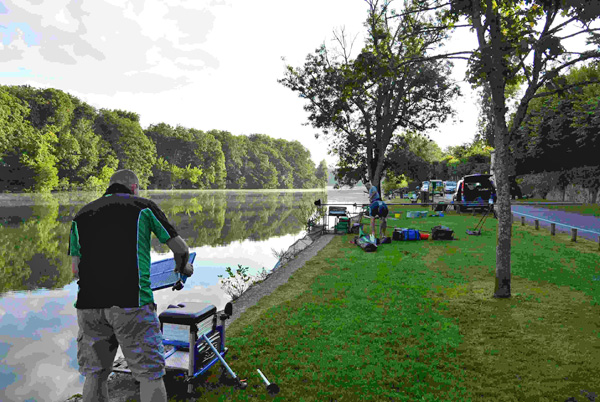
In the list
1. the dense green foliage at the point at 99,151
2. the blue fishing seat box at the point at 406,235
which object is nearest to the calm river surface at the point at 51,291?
the blue fishing seat box at the point at 406,235

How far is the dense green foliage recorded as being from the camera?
175 feet

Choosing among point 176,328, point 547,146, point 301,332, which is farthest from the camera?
point 547,146

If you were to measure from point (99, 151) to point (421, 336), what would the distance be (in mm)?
79721

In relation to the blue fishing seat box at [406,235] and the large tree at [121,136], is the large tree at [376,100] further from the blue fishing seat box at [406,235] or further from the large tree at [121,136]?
the large tree at [121,136]

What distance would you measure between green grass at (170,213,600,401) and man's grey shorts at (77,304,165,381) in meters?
1.14

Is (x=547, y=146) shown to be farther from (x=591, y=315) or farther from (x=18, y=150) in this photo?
(x=18, y=150)

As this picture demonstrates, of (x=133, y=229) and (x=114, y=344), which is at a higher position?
(x=133, y=229)

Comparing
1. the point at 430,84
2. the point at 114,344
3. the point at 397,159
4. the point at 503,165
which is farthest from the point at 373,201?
the point at 397,159

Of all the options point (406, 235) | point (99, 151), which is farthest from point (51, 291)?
point (99, 151)

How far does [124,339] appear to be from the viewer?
2.80 meters

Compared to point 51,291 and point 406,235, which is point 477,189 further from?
point 51,291

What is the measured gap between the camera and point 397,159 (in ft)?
104

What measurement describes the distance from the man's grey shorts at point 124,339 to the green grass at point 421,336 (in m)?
1.14

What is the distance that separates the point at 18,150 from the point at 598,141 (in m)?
67.7
